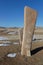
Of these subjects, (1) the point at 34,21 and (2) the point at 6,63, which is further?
(1) the point at 34,21

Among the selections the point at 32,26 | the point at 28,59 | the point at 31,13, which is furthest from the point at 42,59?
the point at 31,13

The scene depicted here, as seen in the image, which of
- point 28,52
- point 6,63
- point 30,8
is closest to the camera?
point 6,63

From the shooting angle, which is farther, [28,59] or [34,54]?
[34,54]

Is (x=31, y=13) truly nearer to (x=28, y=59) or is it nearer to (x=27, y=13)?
(x=27, y=13)

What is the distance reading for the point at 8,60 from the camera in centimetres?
1077

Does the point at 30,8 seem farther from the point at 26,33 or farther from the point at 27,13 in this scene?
the point at 26,33

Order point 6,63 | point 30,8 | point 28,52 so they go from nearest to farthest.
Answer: point 6,63 < point 30,8 < point 28,52

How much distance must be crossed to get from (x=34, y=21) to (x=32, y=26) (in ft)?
1.33

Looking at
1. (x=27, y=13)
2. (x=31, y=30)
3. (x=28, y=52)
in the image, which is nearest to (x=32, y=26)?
(x=31, y=30)

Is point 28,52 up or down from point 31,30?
down

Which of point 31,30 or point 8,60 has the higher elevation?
point 31,30

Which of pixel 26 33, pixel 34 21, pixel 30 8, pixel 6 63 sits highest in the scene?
pixel 30 8

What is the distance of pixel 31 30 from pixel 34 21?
0.74m

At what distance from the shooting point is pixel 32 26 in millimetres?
11438
